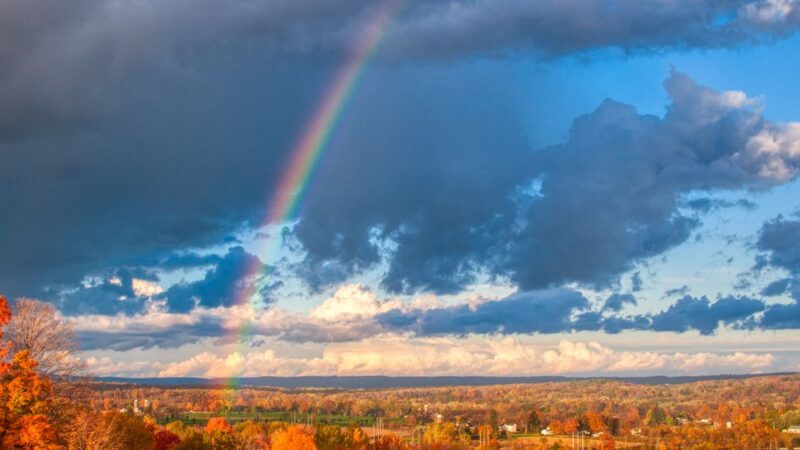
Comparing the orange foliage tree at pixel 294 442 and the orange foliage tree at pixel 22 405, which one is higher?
the orange foliage tree at pixel 22 405

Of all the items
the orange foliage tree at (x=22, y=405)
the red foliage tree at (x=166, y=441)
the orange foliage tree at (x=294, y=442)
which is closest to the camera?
the orange foliage tree at (x=22, y=405)

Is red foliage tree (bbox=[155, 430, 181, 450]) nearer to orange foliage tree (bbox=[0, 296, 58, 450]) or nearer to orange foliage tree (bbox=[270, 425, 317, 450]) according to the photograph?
orange foliage tree (bbox=[270, 425, 317, 450])

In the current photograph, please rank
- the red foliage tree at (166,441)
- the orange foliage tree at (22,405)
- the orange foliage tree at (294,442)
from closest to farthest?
the orange foliage tree at (22,405)
the orange foliage tree at (294,442)
the red foliage tree at (166,441)

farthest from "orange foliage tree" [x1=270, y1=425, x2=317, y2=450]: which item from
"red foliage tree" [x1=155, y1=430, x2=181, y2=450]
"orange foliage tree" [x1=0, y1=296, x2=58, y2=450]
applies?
"orange foliage tree" [x1=0, y1=296, x2=58, y2=450]

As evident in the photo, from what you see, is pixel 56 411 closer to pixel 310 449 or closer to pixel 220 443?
pixel 310 449

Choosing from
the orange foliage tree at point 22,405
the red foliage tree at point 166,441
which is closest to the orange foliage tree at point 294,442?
the red foliage tree at point 166,441

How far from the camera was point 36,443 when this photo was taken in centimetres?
6356

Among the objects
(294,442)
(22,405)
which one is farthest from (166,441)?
(22,405)

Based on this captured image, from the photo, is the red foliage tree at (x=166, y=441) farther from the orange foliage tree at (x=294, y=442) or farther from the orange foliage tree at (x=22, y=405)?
the orange foliage tree at (x=22, y=405)

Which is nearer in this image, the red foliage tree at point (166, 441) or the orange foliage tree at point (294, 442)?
the orange foliage tree at point (294, 442)

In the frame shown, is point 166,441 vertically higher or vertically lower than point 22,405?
lower

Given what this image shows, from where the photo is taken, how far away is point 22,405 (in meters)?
64.8

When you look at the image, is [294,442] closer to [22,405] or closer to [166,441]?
[166,441]

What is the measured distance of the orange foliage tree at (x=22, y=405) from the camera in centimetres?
6350
